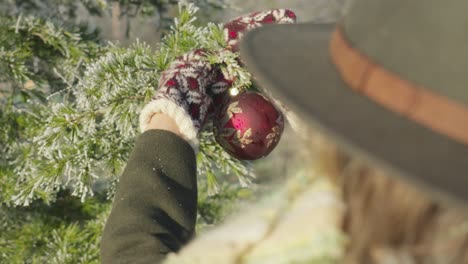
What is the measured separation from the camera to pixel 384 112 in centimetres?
82

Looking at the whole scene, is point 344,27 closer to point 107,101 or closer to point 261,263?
point 261,263

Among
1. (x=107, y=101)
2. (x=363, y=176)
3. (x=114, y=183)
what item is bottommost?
(x=114, y=183)

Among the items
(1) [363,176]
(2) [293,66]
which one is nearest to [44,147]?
(2) [293,66]

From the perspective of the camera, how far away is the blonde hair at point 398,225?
768mm

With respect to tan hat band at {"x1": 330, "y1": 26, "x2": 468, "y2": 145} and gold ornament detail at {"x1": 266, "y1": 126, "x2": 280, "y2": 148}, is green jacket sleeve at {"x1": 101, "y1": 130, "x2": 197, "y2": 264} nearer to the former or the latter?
gold ornament detail at {"x1": 266, "y1": 126, "x2": 280, "y2": 148}

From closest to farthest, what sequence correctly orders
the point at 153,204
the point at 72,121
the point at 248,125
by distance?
the point at 153,204 < the point at 248,125 < the point at 72,121

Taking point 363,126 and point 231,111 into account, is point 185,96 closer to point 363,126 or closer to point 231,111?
point 231,111

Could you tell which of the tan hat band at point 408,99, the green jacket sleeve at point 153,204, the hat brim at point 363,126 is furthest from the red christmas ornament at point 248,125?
the tan hat band at point 408,99

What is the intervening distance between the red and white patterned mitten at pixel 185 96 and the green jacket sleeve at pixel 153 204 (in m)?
0.03

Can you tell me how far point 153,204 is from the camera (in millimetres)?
1396

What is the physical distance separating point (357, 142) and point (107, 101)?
969 millimetres

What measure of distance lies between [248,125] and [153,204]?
270 millimetres

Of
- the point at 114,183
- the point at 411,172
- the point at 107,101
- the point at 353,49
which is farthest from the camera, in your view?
the point at 114,183

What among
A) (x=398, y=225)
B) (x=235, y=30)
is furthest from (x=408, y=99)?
(x=235, y=30)
